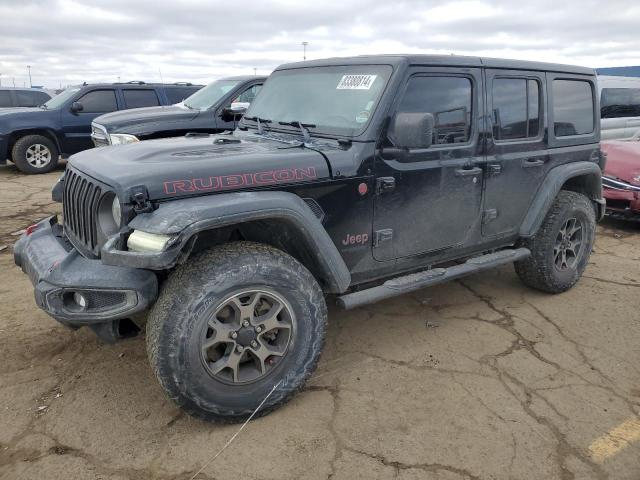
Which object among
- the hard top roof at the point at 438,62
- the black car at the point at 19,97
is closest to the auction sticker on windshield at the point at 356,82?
the hard top roof at the point at 438,62

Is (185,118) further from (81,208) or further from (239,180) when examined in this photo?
(239,180)

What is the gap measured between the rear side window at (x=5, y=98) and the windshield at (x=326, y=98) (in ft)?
43.2

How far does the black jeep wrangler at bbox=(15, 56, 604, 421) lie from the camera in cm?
241

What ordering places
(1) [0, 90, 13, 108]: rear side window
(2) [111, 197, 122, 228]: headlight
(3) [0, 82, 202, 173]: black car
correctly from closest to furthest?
1. (2) [111, 197, 122, 228]: headlight
2. (3) [0, 82, 202, 173]: black car
3. (1) [0, 90, 13, 108]: rear side window

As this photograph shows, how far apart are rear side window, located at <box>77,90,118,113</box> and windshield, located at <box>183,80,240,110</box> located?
2697 mm

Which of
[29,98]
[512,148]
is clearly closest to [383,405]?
[512,148]

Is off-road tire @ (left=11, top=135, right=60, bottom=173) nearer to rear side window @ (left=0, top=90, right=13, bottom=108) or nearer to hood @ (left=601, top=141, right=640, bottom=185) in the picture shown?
rear side window @ (left=0, top=90, right=13, bottom=108)

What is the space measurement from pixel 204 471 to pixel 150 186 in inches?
52.8

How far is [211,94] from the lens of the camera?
830 cm

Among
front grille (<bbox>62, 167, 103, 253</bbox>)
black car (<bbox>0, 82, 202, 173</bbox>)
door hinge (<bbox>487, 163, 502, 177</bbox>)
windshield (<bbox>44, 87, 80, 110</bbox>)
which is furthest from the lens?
windshield (<bbox>44, 87, 80, 110</bbox>)

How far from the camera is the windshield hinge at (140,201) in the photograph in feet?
7.75

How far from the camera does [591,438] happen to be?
8.54ft

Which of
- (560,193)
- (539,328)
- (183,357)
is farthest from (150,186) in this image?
(560,193)

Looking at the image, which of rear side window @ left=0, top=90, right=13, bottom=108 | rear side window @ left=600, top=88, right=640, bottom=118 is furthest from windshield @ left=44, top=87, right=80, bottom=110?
rear side window @ left=600, top=88, right=640, bottom=118
